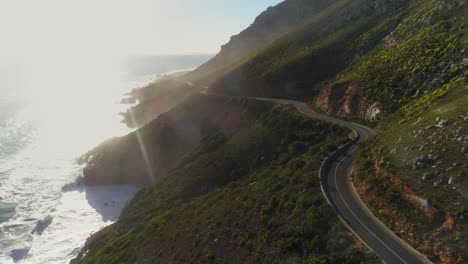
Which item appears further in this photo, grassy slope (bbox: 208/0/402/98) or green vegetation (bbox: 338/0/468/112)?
grassy slope (bbox: 208/0/402/98)

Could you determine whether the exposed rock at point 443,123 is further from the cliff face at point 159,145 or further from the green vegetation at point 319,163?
the cliff face at point 159,145

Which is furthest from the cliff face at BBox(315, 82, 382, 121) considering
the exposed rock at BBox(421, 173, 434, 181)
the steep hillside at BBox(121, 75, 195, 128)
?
the steep hillside at BBox(121, 75, 195, 128)

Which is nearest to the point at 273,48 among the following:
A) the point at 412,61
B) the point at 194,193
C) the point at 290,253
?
the point at 412,61

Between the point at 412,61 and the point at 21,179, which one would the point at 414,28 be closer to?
the point at 412,61

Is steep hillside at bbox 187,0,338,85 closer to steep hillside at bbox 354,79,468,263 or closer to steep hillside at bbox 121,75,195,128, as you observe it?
steep hillside at bbox 121,75,195,128

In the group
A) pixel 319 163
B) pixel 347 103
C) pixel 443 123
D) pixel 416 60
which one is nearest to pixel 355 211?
pixel 319 163

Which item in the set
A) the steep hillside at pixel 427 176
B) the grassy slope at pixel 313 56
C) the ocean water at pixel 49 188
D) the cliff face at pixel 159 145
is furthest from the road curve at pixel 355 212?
the ocean water at pixel 49 188

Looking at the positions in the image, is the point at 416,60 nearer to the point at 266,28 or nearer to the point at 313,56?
the point at 313,56
